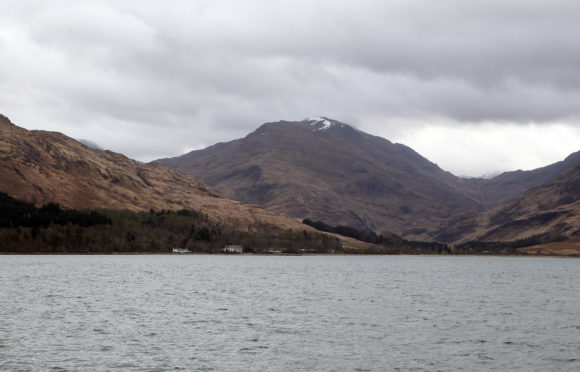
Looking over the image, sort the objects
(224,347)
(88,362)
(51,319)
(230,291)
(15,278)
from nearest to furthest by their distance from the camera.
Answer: (88,362) → (224,347) → (51,319) → (230,291) → (15,278)

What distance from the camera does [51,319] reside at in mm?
88250

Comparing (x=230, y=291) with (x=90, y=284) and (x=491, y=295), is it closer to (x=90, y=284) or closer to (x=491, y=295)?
(x=90, y=284)

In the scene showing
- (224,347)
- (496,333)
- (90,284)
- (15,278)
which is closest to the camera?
(224,347)

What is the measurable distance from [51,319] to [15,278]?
96.9 metres

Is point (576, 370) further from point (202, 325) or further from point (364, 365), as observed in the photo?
point (202, 325)

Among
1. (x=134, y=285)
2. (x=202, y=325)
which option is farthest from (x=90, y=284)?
(x=202, y=325)

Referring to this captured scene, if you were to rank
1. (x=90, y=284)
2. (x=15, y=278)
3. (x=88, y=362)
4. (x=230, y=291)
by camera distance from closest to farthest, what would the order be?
(x=88, y=362)
(x=230, y=291)
(x=90, y=284)
(x=15, y=278)

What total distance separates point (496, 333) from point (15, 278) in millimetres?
143442

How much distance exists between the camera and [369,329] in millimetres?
84500

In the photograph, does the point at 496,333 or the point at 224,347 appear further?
the point at 496,333

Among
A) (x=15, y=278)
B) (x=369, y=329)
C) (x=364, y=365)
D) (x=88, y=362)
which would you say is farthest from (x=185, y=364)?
(x=15, y=278)

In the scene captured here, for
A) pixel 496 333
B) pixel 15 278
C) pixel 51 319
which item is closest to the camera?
pixel 496 333

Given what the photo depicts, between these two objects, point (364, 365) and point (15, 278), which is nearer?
point (364, 365)

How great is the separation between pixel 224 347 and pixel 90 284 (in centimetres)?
10086
